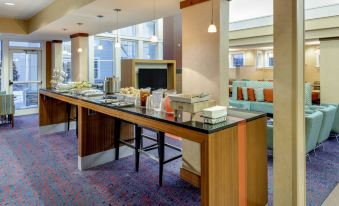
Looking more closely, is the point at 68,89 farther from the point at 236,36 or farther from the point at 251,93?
the point at 236,36

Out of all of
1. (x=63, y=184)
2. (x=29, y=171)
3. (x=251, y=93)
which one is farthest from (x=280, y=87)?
(x=251, y=93)

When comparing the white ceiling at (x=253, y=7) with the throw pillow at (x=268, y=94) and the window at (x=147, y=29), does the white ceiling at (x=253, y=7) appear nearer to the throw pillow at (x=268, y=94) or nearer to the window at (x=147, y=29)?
the throw pillow at (x=268, y=94)

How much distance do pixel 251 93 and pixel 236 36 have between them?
222 centimetres

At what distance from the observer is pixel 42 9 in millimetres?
5578

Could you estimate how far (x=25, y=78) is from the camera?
8.18 meters

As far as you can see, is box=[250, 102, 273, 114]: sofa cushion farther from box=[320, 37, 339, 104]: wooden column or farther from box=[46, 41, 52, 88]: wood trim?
box=[46, 41, 52, 88]: wood trim

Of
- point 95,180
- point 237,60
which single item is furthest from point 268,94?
point 237,60

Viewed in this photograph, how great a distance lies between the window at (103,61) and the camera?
9.00 metres

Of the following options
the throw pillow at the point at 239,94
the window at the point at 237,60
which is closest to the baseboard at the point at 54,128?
the throw pillow at the point at 239,94

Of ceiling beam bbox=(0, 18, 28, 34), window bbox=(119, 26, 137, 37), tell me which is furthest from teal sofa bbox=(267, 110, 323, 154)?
window bbox=(119, 26, 137, 37)

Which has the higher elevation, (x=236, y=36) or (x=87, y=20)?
(x=236, y=36)

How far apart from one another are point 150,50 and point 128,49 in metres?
1.06

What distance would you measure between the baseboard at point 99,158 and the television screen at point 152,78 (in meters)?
2.13

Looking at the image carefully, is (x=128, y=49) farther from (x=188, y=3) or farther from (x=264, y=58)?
(x=264, y=58)
